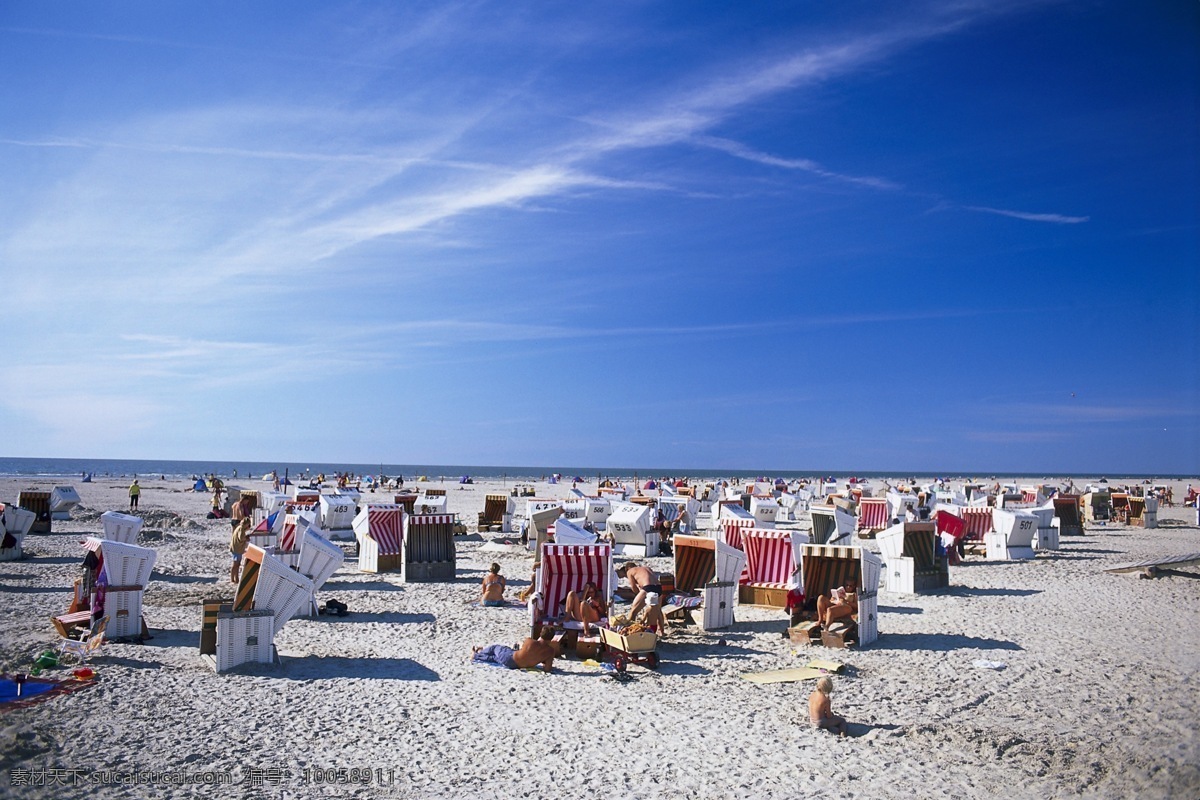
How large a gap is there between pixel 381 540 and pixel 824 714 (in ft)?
38.4

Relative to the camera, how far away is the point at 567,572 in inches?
427

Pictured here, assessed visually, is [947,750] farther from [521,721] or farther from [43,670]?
[43,670]

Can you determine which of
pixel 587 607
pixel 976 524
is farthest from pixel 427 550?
pixel 976 524

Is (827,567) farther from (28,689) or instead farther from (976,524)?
(976,524)

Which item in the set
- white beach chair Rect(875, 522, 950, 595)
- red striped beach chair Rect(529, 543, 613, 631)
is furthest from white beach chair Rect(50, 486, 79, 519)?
white beach chair Rect(875, 522, 950, 595)

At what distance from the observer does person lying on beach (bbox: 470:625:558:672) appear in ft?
29.9

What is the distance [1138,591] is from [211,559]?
18.8 meters

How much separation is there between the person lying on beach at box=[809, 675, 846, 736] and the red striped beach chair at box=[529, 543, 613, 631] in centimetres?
401

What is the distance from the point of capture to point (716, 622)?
37.8ft

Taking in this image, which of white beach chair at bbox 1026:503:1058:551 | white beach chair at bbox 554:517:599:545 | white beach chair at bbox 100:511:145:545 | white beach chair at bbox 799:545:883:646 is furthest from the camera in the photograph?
white beach chair at bbox 1026:503:1058:551

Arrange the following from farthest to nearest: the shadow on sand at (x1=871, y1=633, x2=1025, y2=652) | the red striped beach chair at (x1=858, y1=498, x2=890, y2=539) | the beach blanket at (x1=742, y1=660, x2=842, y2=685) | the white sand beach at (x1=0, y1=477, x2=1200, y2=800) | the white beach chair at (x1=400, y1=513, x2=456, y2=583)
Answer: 1. the red striped beach chair at (x1=858, y1=498, x2=890, y2=539)
2. the white beach chair at (x1=400, y1=513, x2=456, y2=583)
3. the shadow on sand at (x1=871, y1=633, x2=1025, y2=652)
4. the beach blanket at (x1=742, y1=660, x2=842, y2=685)
5. the white sand beach at (x1=0, y1=477, x2=1200, y2=800)

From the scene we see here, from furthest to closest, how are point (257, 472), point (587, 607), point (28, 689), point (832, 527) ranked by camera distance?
point (257, 472) → point (832, 527) → point (587, 607) → point (28, 689)

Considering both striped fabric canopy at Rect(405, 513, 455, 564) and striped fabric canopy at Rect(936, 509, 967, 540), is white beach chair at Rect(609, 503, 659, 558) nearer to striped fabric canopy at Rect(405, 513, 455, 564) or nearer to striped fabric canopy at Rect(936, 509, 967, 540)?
striped fabric canopy at Rect(405, 513, 455, 564)

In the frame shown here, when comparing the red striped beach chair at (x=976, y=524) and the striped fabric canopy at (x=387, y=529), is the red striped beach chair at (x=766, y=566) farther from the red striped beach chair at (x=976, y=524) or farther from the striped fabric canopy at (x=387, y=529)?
the red striped beach chair at (x=976, y=524)
